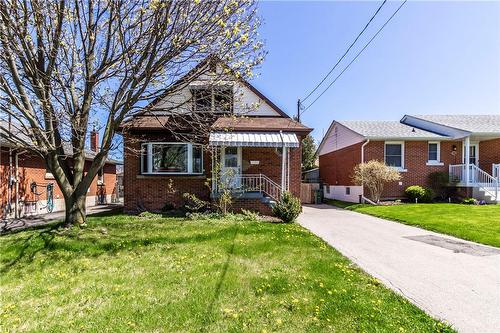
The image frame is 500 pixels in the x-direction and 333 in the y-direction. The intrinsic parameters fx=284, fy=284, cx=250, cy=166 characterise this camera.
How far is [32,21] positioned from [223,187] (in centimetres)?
850

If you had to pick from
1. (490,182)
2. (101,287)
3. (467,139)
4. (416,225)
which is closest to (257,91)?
(416,225)

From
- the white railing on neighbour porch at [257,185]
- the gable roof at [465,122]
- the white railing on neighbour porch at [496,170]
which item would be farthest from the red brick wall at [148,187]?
the white railing on neighbour porch at [496,170]

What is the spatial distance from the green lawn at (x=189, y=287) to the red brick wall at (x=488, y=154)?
19.8 m

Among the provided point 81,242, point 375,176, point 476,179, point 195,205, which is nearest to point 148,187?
point 195,205

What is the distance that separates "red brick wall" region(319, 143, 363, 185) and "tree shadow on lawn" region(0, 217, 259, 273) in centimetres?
1439

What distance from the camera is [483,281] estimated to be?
5.70 metres

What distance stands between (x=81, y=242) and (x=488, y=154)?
26495 mm

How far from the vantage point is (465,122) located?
73.9ft

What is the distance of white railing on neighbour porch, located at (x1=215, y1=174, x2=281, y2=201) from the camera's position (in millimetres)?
14245

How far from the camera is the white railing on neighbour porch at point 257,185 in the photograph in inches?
561

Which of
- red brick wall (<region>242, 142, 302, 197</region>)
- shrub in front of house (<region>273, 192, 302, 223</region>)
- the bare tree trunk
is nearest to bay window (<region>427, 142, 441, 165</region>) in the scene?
red brick wall (<region>242, 142, 302, 197</region>)

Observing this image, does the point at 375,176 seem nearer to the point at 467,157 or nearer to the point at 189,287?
the point at 467,157

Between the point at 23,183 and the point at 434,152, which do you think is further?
the point at 434,152

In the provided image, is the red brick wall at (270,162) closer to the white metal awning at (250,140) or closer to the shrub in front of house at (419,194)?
the white metal awning at (250,140)
